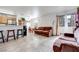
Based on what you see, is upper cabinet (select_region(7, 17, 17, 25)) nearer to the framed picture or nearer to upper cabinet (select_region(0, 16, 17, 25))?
upper cabinet (select_region(0, 16, 17, 25))

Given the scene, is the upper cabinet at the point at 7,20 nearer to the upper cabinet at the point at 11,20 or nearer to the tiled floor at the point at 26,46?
the upper cabinet at the point at 11,20

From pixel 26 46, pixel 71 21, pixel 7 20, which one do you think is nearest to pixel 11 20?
pixel 7 20

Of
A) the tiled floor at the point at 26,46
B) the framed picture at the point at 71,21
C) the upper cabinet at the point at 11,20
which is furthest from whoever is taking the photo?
the upper cabinet at the point at 11,20

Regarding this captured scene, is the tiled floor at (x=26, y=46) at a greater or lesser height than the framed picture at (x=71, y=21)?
lesser

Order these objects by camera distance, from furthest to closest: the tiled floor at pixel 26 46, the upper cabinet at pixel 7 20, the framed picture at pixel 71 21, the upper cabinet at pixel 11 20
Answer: the upper cabinet at pixel 11 20
the upper cabinet at pixel 7 20
the framed picture at pixel 71 21
the tiled floor at pixel 26 46

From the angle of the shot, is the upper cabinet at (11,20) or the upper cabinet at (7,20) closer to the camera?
the upper cabinet at (7,20)

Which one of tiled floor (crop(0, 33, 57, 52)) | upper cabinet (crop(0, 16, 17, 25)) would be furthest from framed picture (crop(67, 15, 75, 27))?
upper cabinet (crop(0, 16, 17, 25))

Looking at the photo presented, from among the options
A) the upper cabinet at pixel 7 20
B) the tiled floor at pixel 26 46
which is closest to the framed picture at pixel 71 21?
the tiled floor at pixel 26 46

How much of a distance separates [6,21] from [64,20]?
17.4ft

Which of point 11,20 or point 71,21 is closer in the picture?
point 71,21

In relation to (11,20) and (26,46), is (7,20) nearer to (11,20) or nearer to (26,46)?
(11,20)

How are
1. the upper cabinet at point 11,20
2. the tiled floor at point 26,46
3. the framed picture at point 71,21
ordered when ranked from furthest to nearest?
1. the upper cabinet at point 11,20
2. the framed picture at point 71,21
3. the tiled floor at point 26,46
